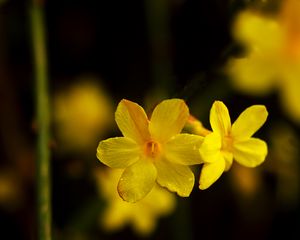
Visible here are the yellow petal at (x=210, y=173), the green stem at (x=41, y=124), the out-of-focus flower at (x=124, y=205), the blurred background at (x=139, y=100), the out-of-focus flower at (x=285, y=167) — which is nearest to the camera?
the yellow petal at (x=210, y=173)

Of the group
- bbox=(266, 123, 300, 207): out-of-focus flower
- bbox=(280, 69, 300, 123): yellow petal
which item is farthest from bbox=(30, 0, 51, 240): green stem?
bbox=(266, 123, 300, 207): out-of-focus flower

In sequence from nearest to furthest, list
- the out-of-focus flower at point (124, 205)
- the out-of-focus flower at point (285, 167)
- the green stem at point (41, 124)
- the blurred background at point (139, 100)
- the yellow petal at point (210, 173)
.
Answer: the yellow petal at point (210, 173)
the green stem at point (41, 124)
the out-of-focus flower at point (124, 205)
the blurred background at point (139, 100)
the out-of-focus flower at point (285, 167)

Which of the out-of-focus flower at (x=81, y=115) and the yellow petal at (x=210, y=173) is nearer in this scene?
the yellow petal at (x=210, y=173)

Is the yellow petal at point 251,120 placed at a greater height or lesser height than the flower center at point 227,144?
greater

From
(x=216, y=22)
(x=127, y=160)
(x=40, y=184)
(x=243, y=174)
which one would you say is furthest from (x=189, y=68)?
(x=127, y=160)

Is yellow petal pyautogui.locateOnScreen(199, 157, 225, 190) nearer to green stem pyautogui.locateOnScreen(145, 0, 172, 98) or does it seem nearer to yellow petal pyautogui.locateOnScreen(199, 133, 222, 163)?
yellow petal pyautogui.locateOnScreen(199, 133, 222, 163)

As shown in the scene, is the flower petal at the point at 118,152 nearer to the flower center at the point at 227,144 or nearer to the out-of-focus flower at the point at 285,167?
the flower center at the point at 227,144

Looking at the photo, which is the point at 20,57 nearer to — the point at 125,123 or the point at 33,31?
the point at 33,31

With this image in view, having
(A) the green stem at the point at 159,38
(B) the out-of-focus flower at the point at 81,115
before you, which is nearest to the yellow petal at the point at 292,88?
(A) the green stem at the point at 159,38

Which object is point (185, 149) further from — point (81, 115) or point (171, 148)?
point (81, 115)
